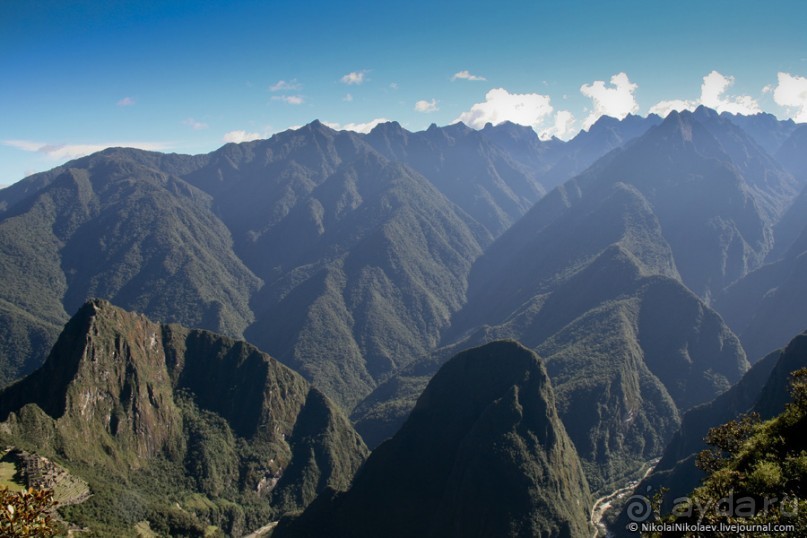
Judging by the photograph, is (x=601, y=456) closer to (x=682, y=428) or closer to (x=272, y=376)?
(x=682, y=428)

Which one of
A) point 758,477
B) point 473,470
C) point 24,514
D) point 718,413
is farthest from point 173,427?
point 758,477

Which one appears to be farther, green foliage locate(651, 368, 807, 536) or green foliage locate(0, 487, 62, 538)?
green foliage locate(651, 368, 807, 536)

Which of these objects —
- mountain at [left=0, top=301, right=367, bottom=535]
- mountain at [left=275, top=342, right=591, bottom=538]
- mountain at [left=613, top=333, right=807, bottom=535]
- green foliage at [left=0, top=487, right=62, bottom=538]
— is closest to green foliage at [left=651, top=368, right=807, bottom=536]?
green foliage at [left=0, top=487, right=62, bottom=538]

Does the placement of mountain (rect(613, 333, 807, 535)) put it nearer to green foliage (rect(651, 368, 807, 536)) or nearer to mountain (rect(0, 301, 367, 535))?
green foliage (rect(651, 368, 807, 536))

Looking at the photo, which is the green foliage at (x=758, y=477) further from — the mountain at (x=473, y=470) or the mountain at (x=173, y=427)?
the mountain at (x=173, y=427)

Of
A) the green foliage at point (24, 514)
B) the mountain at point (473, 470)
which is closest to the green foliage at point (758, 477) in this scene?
the green foliage at point (24, 514)
